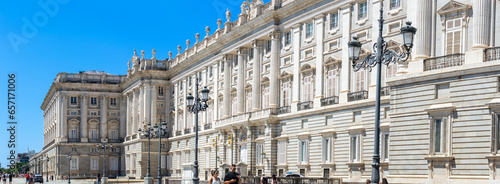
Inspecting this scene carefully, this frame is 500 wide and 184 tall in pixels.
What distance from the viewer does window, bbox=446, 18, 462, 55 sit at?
3172 cm

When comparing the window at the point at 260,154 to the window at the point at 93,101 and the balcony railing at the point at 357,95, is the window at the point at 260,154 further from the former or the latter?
the window at the point at 93,101

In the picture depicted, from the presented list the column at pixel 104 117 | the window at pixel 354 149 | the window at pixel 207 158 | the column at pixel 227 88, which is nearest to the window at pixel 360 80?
the window at pixel 354 149

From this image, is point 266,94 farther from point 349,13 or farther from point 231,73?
point 349,13

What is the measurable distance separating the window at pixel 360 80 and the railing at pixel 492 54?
13842 millimetres

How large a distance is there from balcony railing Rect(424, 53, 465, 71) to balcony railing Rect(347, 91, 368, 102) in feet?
35.1

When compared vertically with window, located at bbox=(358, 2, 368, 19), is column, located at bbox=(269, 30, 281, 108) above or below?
below

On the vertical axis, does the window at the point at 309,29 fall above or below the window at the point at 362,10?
below

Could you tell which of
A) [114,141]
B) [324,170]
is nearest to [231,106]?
[324,170]

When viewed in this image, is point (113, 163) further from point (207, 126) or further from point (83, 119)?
point (207, 126)

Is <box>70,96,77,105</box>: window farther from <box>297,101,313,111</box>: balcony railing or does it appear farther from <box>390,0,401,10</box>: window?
<box>390,0,401,10</box>: window

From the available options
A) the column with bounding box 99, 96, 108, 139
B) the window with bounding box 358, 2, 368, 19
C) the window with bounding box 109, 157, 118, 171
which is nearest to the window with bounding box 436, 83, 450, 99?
the window with bounding box 358, 2, 368, 19

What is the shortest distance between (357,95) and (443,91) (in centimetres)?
1356

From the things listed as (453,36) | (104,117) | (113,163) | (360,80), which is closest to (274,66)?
(360,80)

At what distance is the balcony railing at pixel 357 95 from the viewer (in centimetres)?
4205
